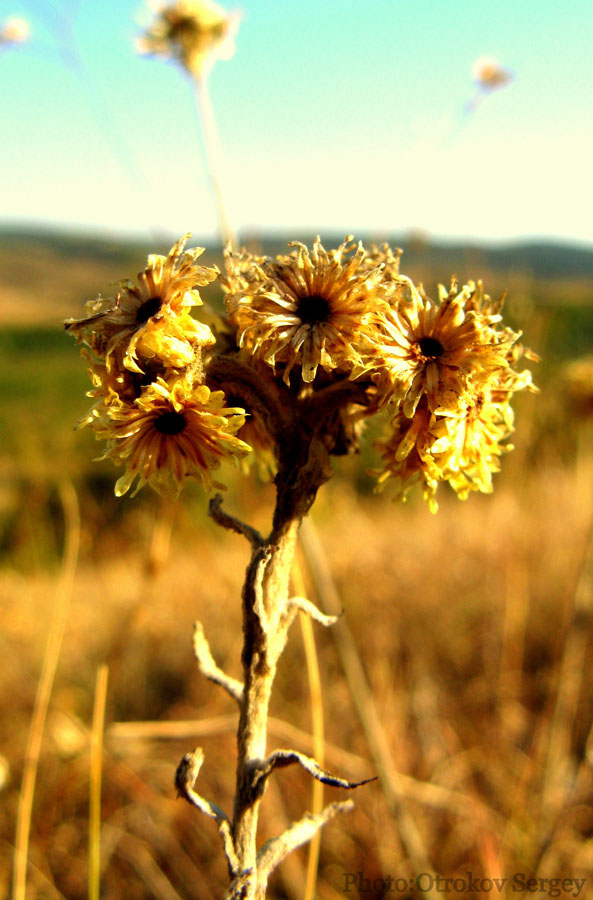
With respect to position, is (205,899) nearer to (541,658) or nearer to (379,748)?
(379,748)

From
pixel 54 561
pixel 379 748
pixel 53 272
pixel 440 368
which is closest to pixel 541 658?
pixel 379 748

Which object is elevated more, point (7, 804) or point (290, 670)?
point (290, 670)

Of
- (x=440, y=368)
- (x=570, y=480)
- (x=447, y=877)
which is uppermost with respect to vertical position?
(x=440, y=368)

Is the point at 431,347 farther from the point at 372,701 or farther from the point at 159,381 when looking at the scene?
the point at 372,701

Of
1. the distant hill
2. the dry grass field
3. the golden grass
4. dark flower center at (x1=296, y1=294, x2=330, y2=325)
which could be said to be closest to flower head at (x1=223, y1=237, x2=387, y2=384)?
dark flower center at (x1=296, y1=294, x2=330, y2=325)

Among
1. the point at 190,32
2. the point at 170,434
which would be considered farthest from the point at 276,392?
the point at 190,32

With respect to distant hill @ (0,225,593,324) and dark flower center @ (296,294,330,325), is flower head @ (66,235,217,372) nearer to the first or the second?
dark flower center @ (296,294,330,325)
